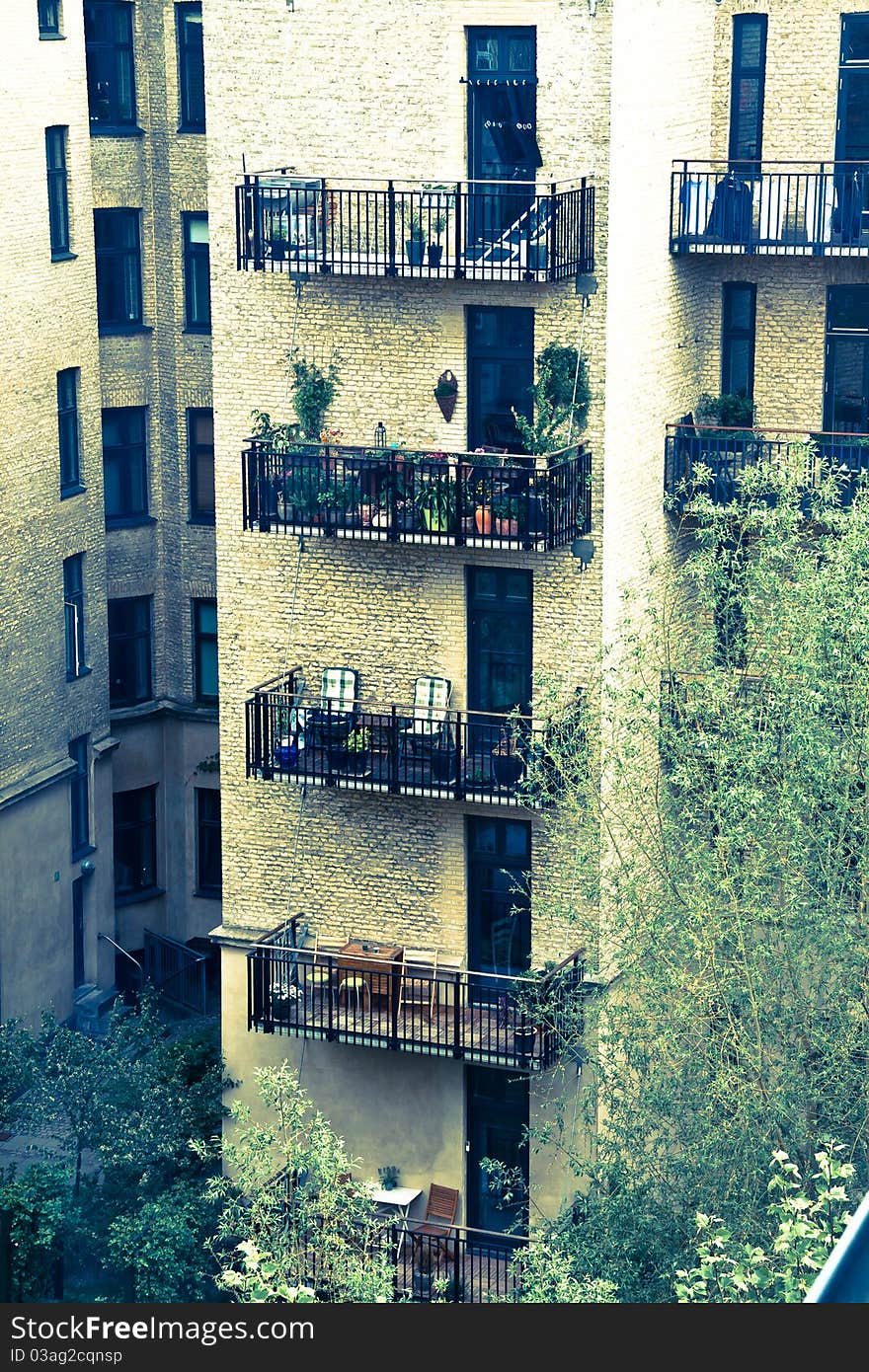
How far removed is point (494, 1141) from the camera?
29406mm

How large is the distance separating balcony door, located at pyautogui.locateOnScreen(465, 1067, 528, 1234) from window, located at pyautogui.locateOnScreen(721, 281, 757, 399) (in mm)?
10478

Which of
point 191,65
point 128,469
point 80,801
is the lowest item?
point 80,801

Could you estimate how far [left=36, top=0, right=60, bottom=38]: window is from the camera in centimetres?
3509

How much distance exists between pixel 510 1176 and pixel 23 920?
11.8 meters

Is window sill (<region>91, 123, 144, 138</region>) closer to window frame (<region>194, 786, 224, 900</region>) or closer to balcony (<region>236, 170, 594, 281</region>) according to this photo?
balcony (<region>236, 170, 594, 281</region>)

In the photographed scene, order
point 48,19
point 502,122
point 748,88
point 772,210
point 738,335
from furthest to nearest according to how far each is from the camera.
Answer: point 48,19
point 738,335
point 748,88
point 772,210
point 502,122

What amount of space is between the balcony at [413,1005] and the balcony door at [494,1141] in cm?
105

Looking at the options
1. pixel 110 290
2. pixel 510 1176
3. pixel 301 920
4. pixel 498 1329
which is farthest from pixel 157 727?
pixel 498 1329

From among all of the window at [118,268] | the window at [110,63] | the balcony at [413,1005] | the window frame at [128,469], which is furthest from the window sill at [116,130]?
the balcony at [413,1005]

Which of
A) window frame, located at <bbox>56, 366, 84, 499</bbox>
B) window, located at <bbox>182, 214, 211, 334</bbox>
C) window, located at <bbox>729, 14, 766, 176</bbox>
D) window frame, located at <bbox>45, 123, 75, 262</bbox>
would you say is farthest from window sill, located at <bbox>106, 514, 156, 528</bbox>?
window, located at <bbox>729, 14, 766, 176</bbox>

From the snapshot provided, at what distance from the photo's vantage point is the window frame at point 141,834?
40844 millimetres

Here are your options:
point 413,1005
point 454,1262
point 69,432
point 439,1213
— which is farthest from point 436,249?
point 454,1262

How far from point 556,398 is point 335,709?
5.39 metres

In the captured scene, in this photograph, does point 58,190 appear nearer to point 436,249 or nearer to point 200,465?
point 200,465
